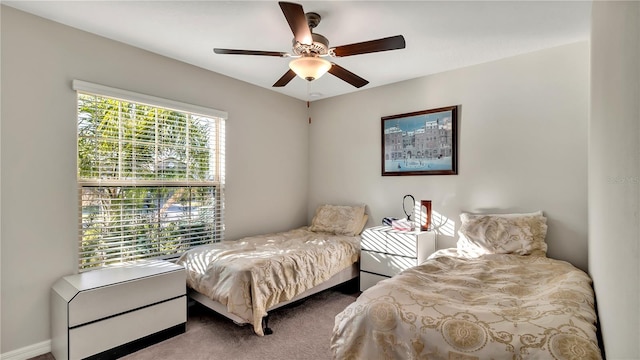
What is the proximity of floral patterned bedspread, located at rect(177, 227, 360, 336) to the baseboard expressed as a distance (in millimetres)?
1036

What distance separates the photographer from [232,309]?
2.36 meters

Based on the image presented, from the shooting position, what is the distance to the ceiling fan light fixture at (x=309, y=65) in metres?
2.19

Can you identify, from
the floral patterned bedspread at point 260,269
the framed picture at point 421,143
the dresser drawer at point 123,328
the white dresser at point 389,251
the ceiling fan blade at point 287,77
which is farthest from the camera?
the framed picture at point 421,143

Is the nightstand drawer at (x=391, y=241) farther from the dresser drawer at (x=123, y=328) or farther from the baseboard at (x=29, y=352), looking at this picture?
the baseboard at (x=29, y=352)

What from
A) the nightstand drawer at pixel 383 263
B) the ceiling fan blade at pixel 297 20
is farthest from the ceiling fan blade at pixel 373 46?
the nightstand drawer at pixel 383 263

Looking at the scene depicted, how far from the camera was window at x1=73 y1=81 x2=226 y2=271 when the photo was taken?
260 cm

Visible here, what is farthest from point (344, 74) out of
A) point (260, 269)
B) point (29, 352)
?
point (29, 352)

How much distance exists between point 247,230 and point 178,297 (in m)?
1.29

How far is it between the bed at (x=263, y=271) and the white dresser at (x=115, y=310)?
0.28 meters

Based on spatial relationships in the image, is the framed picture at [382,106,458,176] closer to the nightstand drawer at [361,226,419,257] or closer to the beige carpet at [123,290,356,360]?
the nightstand drawer at [361,226,419,257]

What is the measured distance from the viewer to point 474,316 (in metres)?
1.38

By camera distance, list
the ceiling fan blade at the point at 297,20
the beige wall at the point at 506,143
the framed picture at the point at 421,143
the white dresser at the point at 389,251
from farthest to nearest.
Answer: the framed picture at the point at 421,143 → the white dresser at the point at 389,251 → the beige wall at the point at 506,143 → the ceiling fan blade at the point at 297,20

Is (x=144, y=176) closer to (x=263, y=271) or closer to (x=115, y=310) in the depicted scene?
(x=115, y=310)

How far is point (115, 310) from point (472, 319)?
91.4 inches
